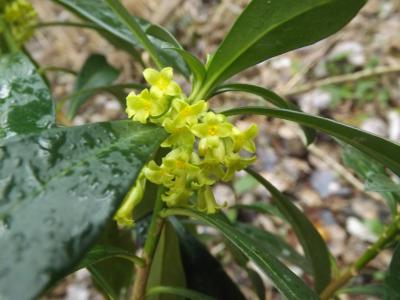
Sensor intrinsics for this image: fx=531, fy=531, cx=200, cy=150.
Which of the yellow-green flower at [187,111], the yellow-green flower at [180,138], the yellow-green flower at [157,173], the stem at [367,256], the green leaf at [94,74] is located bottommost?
the stem at [367,256]

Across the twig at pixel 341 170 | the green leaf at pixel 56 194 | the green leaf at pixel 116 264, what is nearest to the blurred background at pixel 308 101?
the twig at pixel 341 170

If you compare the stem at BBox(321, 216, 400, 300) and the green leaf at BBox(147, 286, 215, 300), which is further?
Answer: the stem at BBox(321, 216, 400, 300)

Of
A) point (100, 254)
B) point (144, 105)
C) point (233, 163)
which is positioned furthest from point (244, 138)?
point (100, 254)

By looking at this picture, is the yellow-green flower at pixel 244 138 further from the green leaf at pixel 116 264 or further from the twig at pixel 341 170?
the twig at pixel 341 170

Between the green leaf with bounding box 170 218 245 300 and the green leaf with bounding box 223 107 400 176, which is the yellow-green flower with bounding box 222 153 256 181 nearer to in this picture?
the green leaf with bounding box 223 107 400 176

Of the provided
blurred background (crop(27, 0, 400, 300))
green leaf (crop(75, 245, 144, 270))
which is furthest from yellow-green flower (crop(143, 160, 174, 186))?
blurred background (crop(27, 0, 400, 300))

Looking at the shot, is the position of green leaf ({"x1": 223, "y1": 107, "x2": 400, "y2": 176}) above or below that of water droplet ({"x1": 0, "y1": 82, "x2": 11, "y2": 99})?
below

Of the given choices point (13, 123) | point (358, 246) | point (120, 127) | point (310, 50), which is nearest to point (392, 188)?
point (120, 127)
